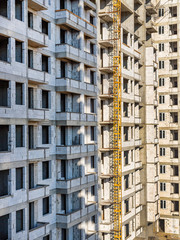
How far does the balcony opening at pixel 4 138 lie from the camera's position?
26109 mm

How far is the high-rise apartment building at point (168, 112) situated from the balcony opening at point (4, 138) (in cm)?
3719

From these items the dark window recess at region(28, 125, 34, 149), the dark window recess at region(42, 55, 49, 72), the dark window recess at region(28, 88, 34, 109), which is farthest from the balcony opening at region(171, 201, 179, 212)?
the dark window recess at region(28, 88, 34, 109)

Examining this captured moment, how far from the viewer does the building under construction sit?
27.0 m

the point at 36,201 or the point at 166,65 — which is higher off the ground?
the point at 166,65

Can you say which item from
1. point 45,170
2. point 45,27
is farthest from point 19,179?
point 45,27

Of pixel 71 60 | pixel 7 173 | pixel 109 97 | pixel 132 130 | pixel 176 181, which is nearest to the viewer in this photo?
pixel 7 173

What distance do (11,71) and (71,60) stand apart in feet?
31.8

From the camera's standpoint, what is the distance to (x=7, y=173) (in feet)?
86.0

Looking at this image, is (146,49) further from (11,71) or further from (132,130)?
(11,71)

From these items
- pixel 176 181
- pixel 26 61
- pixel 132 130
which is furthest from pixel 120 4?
pixel 176 181

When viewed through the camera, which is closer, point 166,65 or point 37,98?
point 37,98

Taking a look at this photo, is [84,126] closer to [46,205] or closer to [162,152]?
[46,205]

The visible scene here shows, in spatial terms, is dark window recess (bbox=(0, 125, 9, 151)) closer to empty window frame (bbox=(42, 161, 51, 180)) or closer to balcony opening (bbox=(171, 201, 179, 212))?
empty window frame (bbox=(42, 161, 51, 180))

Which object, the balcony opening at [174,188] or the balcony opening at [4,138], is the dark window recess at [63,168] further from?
the balcony opening at [174,188]
